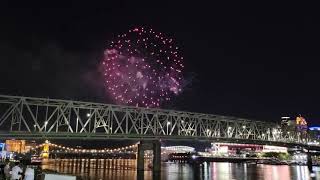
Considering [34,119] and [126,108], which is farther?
[126,108]

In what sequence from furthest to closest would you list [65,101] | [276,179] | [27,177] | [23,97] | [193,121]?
1. [193,121]
2. [276,179]
3. [65,101]
4. [23,97]
5. [27,177]

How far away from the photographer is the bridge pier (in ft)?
394

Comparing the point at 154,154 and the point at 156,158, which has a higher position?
the point at 154,154

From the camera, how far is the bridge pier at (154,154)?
120125 mm

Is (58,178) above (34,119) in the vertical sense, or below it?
below

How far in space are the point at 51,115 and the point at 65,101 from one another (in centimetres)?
535

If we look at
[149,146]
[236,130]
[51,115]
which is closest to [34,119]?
[51,115]

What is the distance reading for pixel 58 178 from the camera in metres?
18.9

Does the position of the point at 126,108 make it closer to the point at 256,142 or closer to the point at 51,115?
the point at 51,115

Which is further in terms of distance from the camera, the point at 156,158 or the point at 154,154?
the point at 154,154

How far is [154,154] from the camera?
121125mm

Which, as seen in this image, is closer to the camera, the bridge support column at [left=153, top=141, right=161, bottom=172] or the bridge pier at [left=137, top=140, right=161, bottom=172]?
the bridge support column at [left=153, top=141, right=161, bottom=172]

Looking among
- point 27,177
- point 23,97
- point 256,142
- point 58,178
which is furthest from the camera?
point 256,142

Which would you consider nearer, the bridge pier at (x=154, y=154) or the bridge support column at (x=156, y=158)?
the bridge support column at (x=156, y=158)
